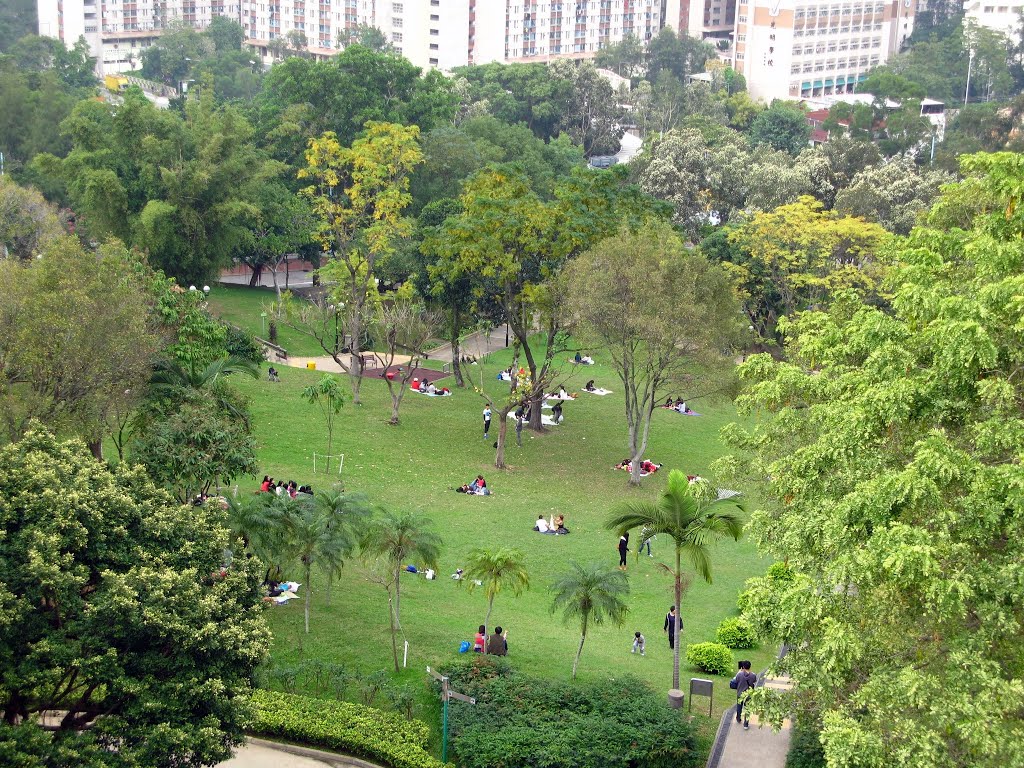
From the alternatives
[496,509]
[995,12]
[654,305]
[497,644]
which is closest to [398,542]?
[497,644]

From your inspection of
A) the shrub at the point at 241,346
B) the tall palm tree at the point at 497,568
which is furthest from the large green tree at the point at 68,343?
the shrub at the point at 241,346

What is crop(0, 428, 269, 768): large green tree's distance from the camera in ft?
52.6

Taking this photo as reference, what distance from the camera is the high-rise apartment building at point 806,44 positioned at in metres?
125

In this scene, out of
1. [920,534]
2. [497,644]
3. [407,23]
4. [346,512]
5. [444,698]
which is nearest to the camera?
[920,534]

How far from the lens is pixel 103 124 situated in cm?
5231

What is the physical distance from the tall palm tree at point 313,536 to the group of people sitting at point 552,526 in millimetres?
9221

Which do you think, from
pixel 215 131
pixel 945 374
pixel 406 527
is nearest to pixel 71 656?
pixel 406 527

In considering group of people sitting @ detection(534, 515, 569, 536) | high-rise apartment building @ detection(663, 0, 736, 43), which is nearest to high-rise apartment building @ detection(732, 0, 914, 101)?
high-rise apartment building @ detection(663, 0, 736, 43)

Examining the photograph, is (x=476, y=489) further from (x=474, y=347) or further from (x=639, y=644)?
(x=474, y=347)

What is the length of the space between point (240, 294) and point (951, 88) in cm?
8054

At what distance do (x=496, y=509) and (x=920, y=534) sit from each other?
64.6ft

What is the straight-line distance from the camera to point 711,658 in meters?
24.1

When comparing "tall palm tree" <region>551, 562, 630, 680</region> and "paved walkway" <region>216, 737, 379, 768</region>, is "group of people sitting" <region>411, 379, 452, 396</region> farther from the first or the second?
"paved walkway" <region>216, 737, 379, 768</region>

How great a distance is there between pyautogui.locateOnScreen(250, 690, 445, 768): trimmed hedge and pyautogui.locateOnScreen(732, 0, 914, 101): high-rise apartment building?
358 feet
